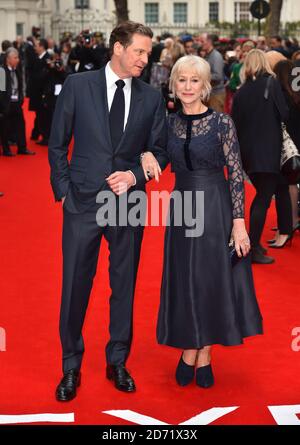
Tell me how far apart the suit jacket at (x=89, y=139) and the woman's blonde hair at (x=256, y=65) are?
3090 mm

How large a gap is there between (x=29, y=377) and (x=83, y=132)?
1.59 meters

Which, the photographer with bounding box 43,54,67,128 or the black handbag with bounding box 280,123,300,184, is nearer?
the black handbag with bounding box 280,123,300,184

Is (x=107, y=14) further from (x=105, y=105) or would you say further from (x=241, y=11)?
(x=105, y=105)

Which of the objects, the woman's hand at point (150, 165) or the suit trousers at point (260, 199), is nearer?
the woman's hand at point (150, 165)

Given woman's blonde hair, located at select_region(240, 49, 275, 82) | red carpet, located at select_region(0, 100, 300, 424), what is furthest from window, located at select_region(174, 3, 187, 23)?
woman's blonde hair, located at select_region(240, 49, 275, 82)

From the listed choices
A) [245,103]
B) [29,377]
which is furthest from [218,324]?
[245,103]

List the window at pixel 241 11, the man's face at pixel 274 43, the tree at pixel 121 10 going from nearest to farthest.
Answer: the man's face at pixel 274 43
the tree at pixel 121 10
the window at pixel 241 11

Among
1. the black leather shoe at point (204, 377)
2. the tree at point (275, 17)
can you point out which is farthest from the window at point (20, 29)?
the black leather shoe at point (204, 377)

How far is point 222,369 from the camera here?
5.73 meters

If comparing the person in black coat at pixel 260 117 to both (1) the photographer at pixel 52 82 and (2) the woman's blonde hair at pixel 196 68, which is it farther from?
(1) the photographer at pixel 52 82

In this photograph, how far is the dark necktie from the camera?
502cm

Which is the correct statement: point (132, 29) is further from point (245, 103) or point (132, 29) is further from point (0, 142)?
point (0, 142)

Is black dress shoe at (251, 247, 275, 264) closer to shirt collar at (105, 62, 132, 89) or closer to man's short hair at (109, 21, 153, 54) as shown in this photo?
shirt collar at (105, 62, 132, 89)

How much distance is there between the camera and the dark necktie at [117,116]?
5.02 meters
